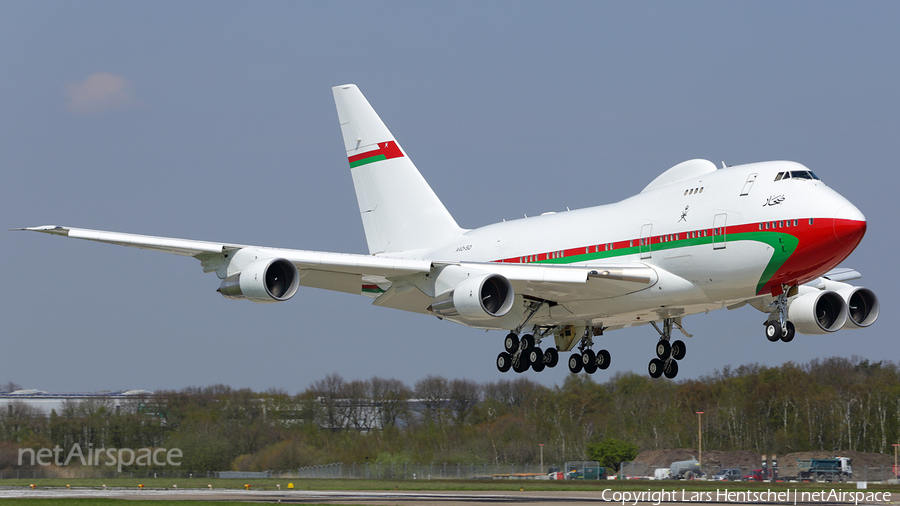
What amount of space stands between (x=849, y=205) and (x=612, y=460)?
3114 centimetres

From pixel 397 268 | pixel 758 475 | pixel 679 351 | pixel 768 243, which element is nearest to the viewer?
pixel 768 243

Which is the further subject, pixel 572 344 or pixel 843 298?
pixel 572 344

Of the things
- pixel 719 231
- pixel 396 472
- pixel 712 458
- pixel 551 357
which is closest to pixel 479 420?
pixel 396 472

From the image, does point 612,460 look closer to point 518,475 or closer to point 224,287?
point 518,475

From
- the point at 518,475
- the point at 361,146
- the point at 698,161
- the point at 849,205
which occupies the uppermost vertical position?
the point at 361,146

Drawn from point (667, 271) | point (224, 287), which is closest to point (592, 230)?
point (667, 271)

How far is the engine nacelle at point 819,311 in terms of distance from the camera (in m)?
34.2

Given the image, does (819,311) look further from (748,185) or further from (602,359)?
(602,359)

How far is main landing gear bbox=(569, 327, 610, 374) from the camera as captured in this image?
38438 millimetres

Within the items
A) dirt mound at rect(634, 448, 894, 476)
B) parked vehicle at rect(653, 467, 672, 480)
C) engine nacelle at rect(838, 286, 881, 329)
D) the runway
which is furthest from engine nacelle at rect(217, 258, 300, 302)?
dirt mound at rect(634, 448, 894, 476)

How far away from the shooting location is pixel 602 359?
38531mm

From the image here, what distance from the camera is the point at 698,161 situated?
32.2 metres

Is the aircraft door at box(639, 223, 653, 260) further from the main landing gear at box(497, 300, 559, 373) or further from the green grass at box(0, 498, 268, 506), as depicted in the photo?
→ the green grass at box(0, 498, 268, 506)

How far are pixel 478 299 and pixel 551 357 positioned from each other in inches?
301
